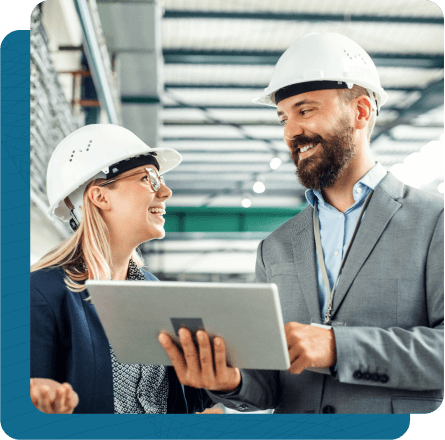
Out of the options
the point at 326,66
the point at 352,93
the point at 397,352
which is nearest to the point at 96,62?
the point at 326,66

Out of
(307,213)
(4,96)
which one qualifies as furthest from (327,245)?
(4,96)

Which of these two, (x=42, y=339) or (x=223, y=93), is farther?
(x=223, y=93)

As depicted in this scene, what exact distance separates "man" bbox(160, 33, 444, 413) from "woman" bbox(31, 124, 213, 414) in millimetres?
318

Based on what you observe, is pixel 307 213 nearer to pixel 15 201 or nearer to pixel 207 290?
pixel 207 290

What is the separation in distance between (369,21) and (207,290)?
1.33m

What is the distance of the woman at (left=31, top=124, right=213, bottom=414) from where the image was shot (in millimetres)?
1702

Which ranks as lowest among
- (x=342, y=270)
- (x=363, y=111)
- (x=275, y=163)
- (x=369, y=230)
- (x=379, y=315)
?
(x=379, y=315)

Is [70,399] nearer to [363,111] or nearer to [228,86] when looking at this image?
[228,86]

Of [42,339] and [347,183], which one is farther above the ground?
[347,183]

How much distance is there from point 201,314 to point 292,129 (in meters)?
0.80

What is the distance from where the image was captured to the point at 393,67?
206 centimetres

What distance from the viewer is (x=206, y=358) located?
144 centimetres

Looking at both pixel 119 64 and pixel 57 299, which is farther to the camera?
pixel 119 64

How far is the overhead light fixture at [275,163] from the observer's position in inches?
84.0
